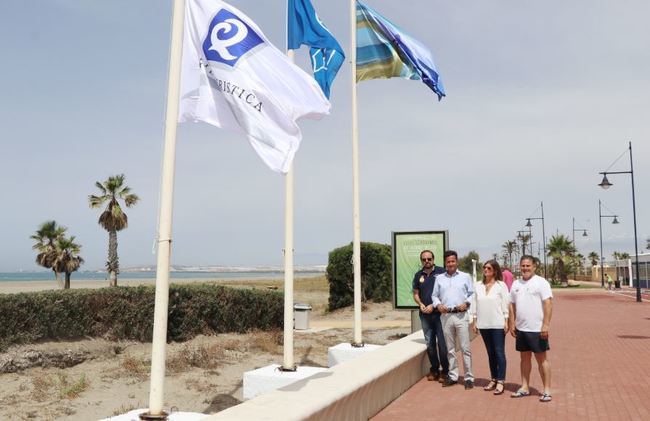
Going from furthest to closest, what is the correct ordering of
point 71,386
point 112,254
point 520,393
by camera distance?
1. point 112,254
2. point 71,386
3. point 520,393

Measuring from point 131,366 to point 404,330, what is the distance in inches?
406

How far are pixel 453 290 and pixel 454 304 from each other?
0.19 meters

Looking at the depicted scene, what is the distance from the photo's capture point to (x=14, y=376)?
10.2 meters

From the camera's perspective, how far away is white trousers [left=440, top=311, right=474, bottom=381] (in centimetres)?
826

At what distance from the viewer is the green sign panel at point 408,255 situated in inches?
497

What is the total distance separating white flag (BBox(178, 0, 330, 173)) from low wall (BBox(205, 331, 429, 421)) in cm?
214

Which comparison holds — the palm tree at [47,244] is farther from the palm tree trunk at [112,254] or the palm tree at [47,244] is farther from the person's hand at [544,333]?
the person's hand at [544,333]

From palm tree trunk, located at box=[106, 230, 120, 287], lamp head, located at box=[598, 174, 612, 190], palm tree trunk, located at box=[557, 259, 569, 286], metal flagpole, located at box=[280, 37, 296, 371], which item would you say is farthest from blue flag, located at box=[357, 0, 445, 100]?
palm tree trunk, located at box=[557, 259, 569, 286]

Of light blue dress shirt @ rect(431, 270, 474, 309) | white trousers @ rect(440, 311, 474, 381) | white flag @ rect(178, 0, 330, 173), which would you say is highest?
white flag @ rect(178, 0, 330, 173)

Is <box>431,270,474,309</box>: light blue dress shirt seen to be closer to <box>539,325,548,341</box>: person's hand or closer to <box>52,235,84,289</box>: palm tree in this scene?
<box>539,325,548,341</box>: person's hand

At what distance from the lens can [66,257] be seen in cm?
4584

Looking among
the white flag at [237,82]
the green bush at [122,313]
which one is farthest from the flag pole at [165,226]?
the green bush at [122,313]

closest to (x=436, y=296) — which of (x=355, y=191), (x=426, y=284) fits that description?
(x=426, y=284)

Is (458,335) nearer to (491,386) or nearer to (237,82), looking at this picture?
(491,386)
